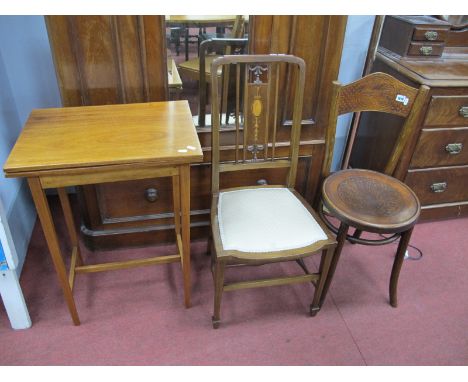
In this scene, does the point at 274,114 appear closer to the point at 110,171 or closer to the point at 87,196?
the point at 110,171

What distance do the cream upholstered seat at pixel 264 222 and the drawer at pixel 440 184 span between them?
A: 90 cm

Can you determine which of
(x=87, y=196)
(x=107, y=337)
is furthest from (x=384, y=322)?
(x=87, y=196)

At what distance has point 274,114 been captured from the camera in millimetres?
1605

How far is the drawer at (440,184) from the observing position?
2119 millimetres

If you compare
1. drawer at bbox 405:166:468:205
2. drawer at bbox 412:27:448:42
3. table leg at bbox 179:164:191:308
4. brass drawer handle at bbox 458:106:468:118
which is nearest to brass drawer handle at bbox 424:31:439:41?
drawer at bbox 412:27:448:42

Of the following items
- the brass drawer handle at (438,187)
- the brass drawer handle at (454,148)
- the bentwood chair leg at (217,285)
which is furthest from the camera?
the brass drawer handle at (438,187)

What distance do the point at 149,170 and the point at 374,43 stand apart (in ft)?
4.14

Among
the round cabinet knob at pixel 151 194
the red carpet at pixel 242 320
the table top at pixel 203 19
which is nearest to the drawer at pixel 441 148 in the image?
the red carpet at pixel 242 320

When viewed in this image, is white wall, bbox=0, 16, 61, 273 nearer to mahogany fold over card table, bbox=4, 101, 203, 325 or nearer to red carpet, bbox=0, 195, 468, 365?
red carpet, bbox=0, 195, 468, 365

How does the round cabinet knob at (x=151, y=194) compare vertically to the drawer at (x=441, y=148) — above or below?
below

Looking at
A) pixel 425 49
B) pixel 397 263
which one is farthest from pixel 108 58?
pixel 425 49

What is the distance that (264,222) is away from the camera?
150 cm

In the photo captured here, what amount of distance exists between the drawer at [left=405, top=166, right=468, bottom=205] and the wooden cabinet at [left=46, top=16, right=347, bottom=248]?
62 centimetres

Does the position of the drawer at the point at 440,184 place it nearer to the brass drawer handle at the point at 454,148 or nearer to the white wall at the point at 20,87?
the brass drawer handle at the point at 454,148
